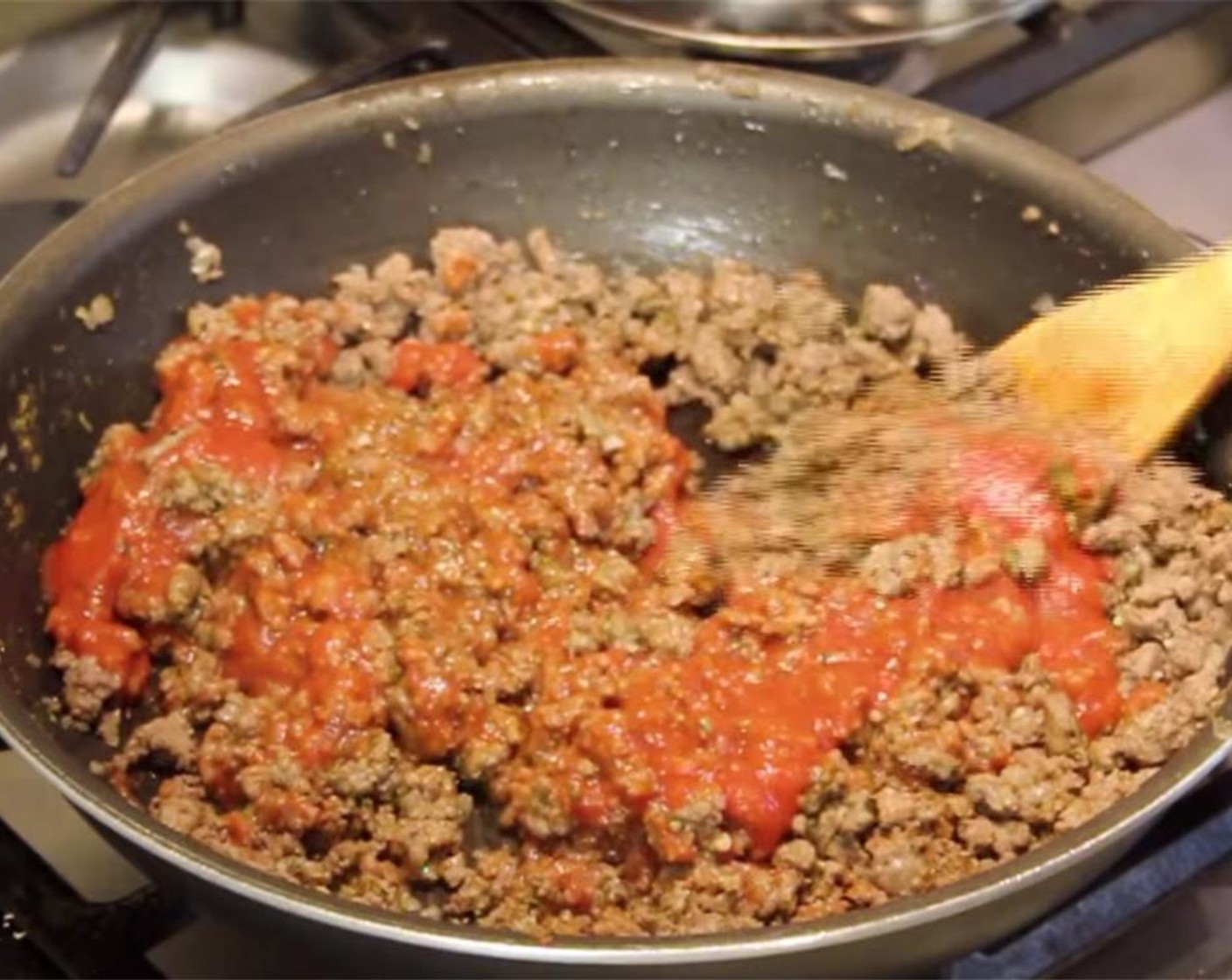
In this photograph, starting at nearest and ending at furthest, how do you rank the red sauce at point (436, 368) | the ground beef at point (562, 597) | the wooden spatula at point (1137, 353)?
the ground beef at point (562, 597)
the wooden spatula at point (1137, 353)
the red sauce at point (436, 368)

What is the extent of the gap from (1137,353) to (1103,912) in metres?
0.37

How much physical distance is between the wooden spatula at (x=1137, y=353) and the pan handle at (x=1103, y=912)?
27 centimetres

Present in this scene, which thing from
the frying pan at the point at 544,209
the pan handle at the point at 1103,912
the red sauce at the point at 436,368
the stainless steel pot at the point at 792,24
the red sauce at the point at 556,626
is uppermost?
the stainless steel pot at the point at 792,24

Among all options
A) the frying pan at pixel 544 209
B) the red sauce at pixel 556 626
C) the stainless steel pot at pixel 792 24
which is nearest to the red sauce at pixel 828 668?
the red sauce at pixel 556 626

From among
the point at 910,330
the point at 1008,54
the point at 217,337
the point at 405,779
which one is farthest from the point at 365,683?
the point at 1008,54

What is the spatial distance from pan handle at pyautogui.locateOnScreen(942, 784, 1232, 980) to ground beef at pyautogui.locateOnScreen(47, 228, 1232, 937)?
0.18 feet

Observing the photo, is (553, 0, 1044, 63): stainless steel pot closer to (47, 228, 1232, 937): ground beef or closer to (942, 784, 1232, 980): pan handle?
(47, 228, 1232, 937): ground beef

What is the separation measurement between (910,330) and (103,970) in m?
0.74

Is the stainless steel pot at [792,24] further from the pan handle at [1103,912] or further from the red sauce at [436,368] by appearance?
the pan handle at [1103,912]

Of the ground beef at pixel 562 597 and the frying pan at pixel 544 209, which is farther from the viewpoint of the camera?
the frying pan at pixel 544 209

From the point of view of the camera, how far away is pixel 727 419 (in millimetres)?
1406

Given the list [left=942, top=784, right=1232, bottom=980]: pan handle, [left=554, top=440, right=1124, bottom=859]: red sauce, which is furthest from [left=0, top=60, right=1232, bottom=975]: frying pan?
[left=942, top=784, right=1232, bottom=980]: pan handle

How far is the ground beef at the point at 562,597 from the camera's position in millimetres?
1139

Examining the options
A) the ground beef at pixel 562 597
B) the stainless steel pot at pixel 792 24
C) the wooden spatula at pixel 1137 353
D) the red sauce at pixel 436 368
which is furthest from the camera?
the stainless steel pot at pixel 792 24
